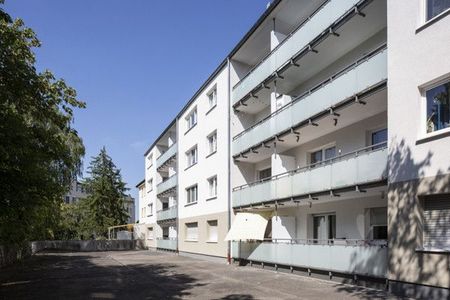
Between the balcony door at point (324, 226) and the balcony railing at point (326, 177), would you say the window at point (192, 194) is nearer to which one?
the balcony railing at point (326, 177)

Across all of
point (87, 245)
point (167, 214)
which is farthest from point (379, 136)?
point (87, 245)

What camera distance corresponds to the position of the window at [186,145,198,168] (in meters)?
32.2

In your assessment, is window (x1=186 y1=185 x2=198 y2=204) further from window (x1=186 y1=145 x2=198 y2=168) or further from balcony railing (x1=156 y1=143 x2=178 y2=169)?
balcony railing (x1=156 y1=143 x2=178 y2=169)

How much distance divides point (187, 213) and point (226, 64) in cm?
1242

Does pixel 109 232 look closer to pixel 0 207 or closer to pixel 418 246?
pixel 0 207

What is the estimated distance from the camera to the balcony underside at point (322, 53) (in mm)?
14502

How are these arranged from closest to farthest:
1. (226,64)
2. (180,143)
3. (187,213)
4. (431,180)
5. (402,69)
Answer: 1. (431,180)
2. (402,69)
3. (226,64)
4. (187,213)
5. (180,143)

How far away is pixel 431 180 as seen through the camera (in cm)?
1068

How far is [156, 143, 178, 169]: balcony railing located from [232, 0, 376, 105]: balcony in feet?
52.6

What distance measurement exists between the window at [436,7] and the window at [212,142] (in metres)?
17.3

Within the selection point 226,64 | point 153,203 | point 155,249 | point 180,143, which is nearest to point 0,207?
point 226,64

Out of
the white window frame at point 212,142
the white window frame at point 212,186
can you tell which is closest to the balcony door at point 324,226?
the white window frame at point 212,186

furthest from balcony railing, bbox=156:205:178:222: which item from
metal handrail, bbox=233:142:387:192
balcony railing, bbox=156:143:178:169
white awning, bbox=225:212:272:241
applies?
white awning, bbox=225:212:272:241

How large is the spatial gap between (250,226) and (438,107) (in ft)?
38.5
